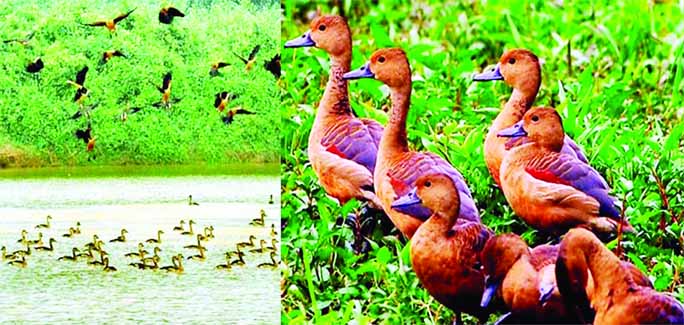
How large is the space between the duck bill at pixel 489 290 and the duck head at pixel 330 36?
1.81 feet

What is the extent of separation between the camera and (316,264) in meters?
2.93

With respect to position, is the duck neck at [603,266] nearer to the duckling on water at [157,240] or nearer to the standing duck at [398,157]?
the standing duck at [398,157]

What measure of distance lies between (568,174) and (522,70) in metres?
0.23

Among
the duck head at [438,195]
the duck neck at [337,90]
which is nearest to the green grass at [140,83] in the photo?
the duck neck at [337,90]

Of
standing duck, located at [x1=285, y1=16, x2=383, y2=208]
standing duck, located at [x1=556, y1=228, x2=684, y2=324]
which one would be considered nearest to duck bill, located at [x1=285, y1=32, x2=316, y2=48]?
standing duck, located at [x1=285, y1=16, x2=383, y2=208]

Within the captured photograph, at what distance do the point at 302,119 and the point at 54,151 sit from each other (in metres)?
0.52

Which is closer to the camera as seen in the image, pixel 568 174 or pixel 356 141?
pixel 568 174

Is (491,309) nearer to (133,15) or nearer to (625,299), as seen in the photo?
(625,299)

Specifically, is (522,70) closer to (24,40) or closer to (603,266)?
(603,266)

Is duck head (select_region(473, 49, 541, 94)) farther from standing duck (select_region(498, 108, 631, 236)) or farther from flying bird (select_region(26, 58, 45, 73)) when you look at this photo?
flying bird (select_region(26, 58, 45, 73))

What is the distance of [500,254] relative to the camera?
2.70 m

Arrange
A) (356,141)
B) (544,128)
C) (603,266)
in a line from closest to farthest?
(603,266)
(544,128)
(356,141)

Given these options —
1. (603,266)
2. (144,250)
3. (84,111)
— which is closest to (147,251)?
(144,250)

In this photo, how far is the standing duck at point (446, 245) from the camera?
270 centimetres
